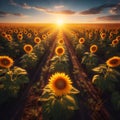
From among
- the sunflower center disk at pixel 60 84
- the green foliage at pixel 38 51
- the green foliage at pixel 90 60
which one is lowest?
the green foliage at pixel 38 51

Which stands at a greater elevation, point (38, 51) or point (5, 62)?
point (5, 62)

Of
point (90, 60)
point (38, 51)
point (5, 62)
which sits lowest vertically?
point (38, 51)

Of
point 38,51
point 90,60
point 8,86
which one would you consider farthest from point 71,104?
point 38,51

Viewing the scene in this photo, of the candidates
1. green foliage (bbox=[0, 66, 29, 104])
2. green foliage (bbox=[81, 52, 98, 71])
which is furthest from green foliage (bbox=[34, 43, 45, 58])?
green foliage (bbox=[0, 66, 29, 104])

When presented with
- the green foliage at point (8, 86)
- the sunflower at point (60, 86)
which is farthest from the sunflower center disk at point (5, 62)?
the sunflower at point (60, 86)

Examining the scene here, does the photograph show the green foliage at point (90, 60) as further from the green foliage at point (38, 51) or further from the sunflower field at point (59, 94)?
the green foliage at point (38, 51)

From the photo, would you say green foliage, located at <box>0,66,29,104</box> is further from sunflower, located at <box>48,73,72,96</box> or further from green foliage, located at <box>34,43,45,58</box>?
green foliage, located at <box>34,43,45,58</box>

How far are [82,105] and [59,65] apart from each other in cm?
250

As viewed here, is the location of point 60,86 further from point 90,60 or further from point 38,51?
point 38,51

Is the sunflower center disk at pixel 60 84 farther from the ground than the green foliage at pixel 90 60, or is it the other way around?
the sunflower center disk at pixel 60 84

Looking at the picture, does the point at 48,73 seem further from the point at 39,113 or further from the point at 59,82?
the point at 59,82

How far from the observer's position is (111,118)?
6.09 metres

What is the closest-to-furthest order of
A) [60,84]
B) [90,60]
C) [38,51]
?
[60,84]
[90,60]
[38,51]

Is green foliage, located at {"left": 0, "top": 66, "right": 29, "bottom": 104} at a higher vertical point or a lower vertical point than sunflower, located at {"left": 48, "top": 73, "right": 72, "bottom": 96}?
lower
